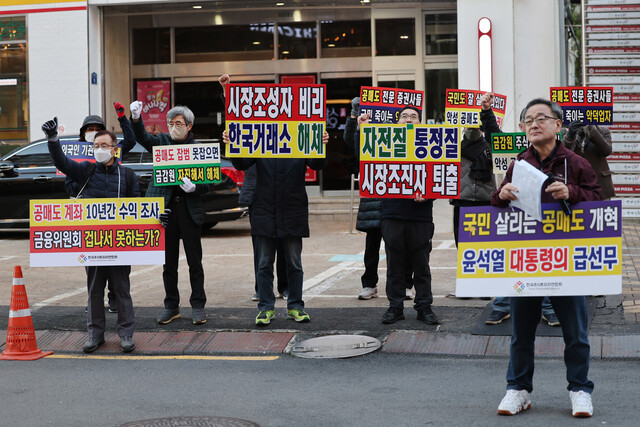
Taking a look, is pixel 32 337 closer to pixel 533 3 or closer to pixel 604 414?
pixel 604 414

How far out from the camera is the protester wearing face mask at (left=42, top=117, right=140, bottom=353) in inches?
A: 290

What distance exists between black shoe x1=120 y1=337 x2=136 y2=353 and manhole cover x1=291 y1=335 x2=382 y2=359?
1.35m

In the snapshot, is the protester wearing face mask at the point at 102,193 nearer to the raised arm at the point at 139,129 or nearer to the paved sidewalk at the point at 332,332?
the paved sidewalk at the point at 332,332

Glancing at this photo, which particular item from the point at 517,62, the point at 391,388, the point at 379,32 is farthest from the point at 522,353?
the point at 379,32

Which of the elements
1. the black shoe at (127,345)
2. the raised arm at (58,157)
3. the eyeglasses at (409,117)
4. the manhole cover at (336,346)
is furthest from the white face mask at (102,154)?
the eyeglasses at (409,117)

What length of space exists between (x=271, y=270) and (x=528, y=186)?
354cm

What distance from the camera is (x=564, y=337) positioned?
5.21 m

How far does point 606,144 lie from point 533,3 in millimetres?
9438

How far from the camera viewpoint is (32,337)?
7.40 meters

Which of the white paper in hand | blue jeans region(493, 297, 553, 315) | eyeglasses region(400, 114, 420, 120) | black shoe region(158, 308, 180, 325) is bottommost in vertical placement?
black shoe region(158, 308, 180, 325)

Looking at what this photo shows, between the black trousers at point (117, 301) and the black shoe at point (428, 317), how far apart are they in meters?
2.52

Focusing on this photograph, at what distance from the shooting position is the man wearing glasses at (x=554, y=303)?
203 inches

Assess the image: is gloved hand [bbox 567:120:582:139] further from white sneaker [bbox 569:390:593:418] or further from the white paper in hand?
white sneaker [bbox 569:390:593:418]

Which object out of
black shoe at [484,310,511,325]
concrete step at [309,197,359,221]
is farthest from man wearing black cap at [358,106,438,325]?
concrete step at [309,197,359,221]
